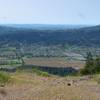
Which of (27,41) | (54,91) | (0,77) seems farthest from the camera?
(27,41)

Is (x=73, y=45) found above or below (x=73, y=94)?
below

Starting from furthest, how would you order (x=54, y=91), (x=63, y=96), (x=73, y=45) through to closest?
(x=73, y=45)
(x=54, y=91)
(x=63, y=96)

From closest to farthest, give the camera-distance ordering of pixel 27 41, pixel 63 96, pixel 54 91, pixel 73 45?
pixel 63 96, pixel 54 91, pixel 73 45, pixel 27 41

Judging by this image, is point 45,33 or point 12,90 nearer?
point 12,90

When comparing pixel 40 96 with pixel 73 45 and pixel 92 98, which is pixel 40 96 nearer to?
pixel 92 98

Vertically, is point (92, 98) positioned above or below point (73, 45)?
above

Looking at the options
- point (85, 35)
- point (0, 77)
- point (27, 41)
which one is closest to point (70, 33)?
point (85, 35)

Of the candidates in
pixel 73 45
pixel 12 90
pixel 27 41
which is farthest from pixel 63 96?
pixel 27 41

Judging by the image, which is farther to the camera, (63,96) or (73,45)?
(73,45)

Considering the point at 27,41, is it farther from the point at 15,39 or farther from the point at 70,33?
the point at 70,33
